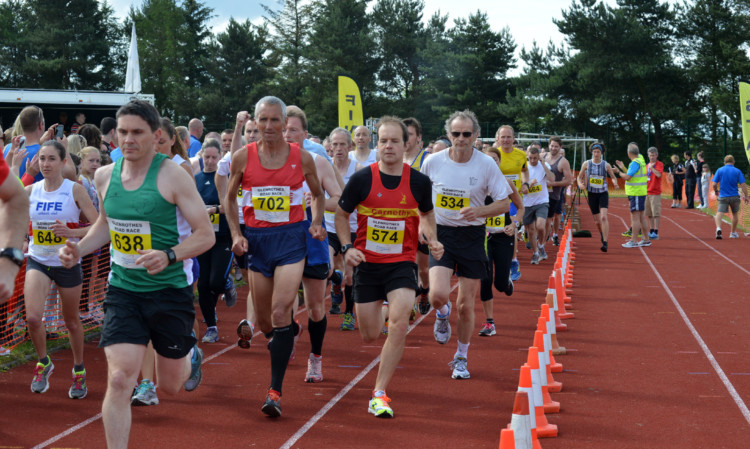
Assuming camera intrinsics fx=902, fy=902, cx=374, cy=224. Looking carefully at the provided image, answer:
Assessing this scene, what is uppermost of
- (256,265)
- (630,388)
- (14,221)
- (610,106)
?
→ (610,106)

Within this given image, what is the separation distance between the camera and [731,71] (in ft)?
165

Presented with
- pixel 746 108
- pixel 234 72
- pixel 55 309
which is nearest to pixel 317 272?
pixel 55 309

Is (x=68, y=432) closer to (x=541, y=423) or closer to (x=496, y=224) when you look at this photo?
(x=541, y=423)

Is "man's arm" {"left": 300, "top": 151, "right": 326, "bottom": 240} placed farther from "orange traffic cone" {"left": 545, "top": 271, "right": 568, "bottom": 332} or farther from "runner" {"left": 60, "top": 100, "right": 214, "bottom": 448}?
"orange traffic cone" {"left": 545, "top": 271, "right": 568, "bottom": 332}

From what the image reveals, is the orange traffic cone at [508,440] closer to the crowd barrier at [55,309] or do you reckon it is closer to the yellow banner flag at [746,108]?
the crowd barrier at [55,309]

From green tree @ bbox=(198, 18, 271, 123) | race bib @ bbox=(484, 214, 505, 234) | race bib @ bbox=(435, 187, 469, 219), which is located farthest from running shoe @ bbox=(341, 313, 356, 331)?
green tree @ bbox=(198, 18, 271, 123)

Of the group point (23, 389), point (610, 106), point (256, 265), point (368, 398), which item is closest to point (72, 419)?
point (23, 389)

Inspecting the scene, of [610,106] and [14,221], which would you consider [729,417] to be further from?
[610,106]

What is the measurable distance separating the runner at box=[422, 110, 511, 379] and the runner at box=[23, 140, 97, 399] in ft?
9.27

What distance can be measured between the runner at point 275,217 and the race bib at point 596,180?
12196mm

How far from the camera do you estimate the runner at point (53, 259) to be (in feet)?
22.6

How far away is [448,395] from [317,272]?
1416 millimetres

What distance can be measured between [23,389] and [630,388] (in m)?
4.95

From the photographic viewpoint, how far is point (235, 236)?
6.62m
